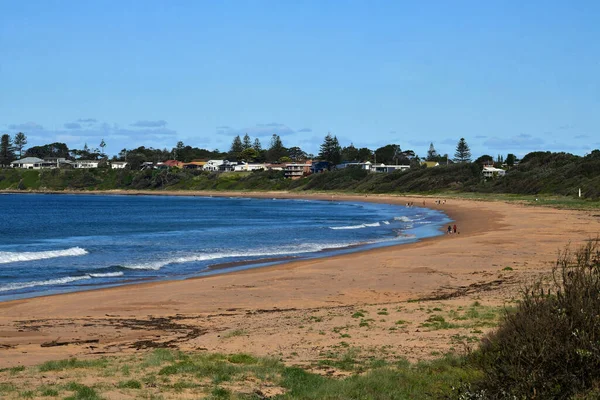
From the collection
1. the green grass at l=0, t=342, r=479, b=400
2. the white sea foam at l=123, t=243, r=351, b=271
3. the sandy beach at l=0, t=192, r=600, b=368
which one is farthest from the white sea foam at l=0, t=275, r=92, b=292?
the green grass at l=0, t=342, r=479, b=400

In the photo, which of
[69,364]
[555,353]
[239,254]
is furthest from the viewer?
[239,254]

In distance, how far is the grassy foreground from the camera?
11.0 m

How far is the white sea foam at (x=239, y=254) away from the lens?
3628cm

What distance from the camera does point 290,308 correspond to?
21.8 metres

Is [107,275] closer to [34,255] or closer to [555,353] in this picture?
[34,255]

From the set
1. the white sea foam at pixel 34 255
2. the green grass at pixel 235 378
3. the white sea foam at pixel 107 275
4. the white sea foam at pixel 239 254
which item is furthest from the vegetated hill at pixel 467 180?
the green grass at pixel 235 378

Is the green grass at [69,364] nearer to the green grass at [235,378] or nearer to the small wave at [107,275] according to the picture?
the green grass at [235,378]

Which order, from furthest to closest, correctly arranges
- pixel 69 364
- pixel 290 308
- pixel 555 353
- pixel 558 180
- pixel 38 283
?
pixel 558 180 → pixel 38 283 → pixel 290 308 → pixel 69 364 → pixel 555 353

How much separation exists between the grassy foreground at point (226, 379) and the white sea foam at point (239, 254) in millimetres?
21972

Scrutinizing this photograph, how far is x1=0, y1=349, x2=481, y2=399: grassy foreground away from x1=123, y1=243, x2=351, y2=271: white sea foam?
21972mm

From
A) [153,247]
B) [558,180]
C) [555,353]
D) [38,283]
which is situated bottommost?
[38,283]

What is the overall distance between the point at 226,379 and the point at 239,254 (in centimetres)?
2990

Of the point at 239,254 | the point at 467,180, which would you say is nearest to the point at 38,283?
the point at 239,254

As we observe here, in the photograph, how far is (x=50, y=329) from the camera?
728 inches
